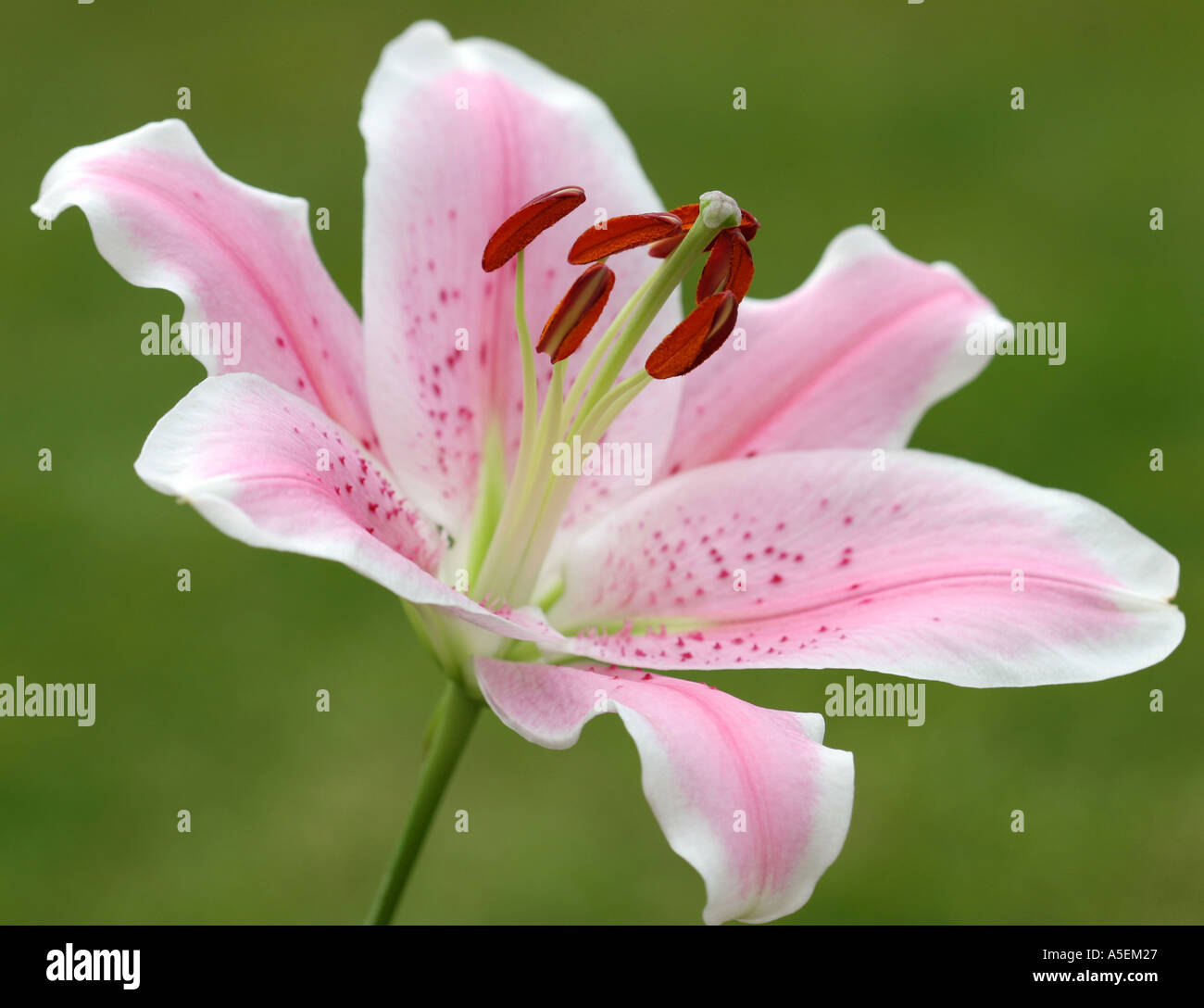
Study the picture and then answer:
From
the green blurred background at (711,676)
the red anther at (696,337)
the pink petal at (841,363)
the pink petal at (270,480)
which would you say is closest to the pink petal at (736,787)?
the pink petal at (270,480)

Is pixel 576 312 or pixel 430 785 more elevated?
pixel 576 312

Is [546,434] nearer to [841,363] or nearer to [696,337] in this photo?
[696,337]

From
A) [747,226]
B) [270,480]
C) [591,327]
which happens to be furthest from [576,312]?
[270,480]

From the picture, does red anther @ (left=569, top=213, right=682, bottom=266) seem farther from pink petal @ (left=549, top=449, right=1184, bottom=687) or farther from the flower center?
pink petal @ (left=549, top=449, right=1184, bottom=687)

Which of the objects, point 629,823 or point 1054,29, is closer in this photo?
point 629,823

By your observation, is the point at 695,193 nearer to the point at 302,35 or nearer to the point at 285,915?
the point at 302,35

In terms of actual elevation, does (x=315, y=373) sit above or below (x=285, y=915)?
above

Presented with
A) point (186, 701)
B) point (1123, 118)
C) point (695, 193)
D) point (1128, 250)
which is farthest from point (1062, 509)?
point (1123, 118)

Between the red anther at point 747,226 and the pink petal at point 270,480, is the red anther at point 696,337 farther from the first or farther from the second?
the pink petal at point 270,480
